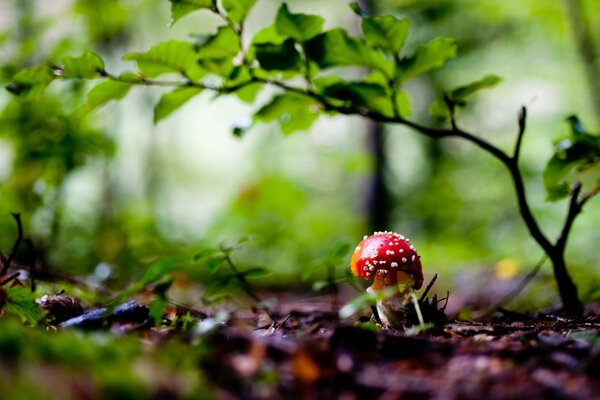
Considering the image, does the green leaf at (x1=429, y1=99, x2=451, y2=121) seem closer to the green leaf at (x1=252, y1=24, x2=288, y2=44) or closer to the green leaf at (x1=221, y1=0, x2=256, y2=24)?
the green leaf at (x1=252, y1=24, x2=288, y2=44)

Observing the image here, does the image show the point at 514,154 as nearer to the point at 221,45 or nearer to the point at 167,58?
the point at 221,45

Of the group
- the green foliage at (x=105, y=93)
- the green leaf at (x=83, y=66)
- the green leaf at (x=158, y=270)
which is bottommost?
the green leaf at (x=158, y=270)

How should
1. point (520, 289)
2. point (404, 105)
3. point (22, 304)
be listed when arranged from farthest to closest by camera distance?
point (520, 289)
point (404, 105)
point (22, 304)

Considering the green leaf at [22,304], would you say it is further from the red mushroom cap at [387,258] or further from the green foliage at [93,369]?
the red mushroom cap at [387,258]

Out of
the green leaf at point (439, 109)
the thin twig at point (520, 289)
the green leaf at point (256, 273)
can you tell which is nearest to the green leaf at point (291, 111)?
the green leaf at point (439, 109)

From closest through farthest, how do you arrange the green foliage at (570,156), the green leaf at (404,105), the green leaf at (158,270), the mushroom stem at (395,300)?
1. the green leaf at (158,270)
2. the mushroom stem at (395,300)
3. the green foliage at (570,156)
4. the green leaf at (404,105)

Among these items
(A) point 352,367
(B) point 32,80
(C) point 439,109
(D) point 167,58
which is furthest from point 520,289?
(B) point 32,80
